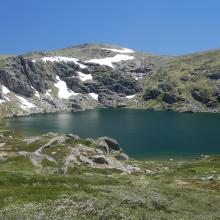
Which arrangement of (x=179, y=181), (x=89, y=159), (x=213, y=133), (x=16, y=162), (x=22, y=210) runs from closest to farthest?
(x=22, y=210) → (x=179, y=181) → (x=16, y=162) → (x=89, y=159) → (x=213, y=133)

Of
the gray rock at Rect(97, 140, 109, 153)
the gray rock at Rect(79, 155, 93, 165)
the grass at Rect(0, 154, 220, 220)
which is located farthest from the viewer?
the gray rock at Rect(97, 140, 109, 153)

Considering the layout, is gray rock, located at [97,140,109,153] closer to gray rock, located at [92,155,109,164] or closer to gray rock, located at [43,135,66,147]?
gray rock, located at [43,135,66,147]

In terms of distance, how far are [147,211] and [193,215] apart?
395 centimetres

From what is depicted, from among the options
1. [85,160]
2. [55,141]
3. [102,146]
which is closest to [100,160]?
[85,160]

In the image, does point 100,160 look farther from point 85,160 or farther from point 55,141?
point 55,141

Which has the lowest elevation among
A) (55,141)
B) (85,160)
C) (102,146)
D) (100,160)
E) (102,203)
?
(102,146)

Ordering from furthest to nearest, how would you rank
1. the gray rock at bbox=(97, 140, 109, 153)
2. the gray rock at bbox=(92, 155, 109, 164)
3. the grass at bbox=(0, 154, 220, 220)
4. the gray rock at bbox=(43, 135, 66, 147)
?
the gray rock at bbox=(97, 140, 109, 153) → the gray rock at bbox=(43, 135, 66, 147) → the gray rock at bbox=(92, 155, 109, 164) → the grass at bbox=(0, 154, 220, 220)

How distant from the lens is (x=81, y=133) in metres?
199

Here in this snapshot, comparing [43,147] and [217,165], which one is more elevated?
[43,147]

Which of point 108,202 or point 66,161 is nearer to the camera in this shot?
point 108,202

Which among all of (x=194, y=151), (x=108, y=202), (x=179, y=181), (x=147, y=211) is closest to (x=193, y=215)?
(x=147, y=211)

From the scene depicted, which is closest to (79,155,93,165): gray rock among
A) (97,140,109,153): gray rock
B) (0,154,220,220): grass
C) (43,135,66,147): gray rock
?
(43,135,66,147): gray rock

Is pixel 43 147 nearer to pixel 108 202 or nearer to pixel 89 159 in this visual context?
pixel 89 159

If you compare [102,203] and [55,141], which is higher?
[102,203]
